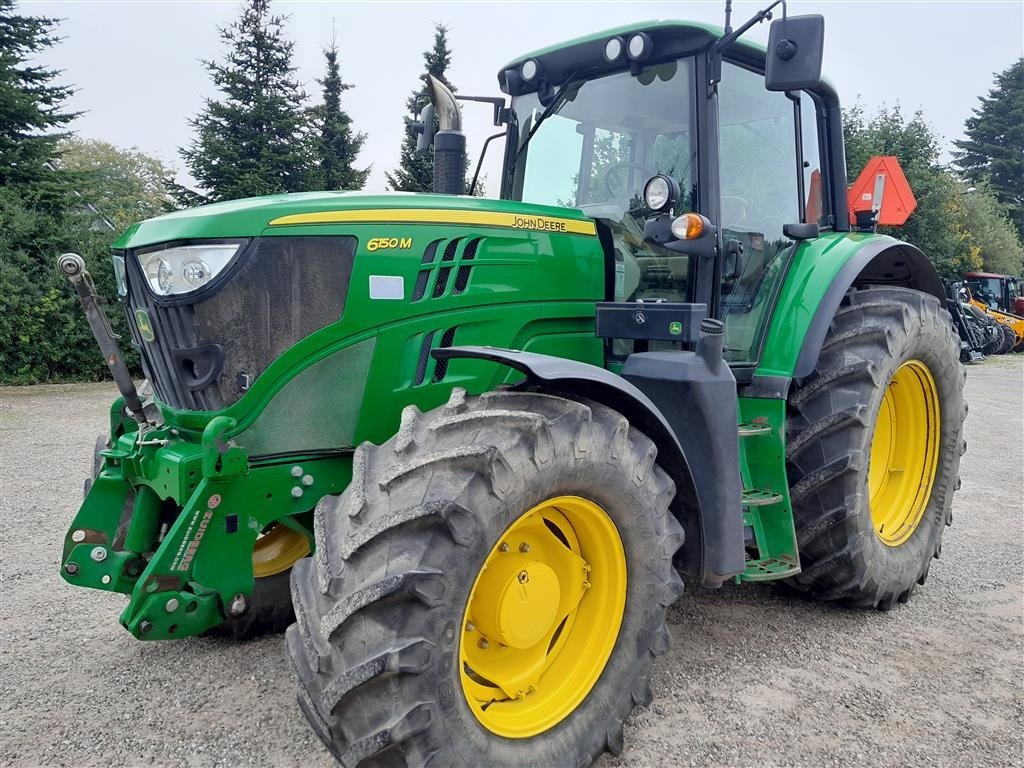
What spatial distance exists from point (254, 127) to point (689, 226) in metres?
15.5

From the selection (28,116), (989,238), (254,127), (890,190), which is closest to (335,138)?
(254,127)

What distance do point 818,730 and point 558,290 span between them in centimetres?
182

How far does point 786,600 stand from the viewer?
376 centimetres

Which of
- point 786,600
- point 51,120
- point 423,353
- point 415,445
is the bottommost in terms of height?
point 786,600

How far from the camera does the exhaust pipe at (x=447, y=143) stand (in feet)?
11.2

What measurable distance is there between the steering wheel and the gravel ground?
75.0 inches

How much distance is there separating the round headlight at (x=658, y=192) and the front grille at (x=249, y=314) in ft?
3.67

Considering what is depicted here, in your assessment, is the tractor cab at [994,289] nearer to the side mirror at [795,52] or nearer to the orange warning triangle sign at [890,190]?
the orange warning triangle sign at [890,190]

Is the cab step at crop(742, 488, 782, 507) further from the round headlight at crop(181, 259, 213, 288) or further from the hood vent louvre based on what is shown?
the round headlight at crop(181, 259, 213, 288)

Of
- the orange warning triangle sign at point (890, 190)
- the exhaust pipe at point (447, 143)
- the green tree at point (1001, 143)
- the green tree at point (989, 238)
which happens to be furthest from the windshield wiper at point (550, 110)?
the green tree at point (1001, 143)

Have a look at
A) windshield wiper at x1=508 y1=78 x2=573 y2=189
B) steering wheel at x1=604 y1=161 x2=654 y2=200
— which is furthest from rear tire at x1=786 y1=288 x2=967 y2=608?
windshield wiper at x1=508 y1=78 x2=573 y2=189

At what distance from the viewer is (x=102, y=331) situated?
2.88 m

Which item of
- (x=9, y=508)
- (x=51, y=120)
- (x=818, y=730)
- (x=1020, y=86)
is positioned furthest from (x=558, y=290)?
(x=1020, y=86)

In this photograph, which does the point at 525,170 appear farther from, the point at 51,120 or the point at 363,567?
the point at 51,120
